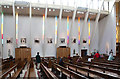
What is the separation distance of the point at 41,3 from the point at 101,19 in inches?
369

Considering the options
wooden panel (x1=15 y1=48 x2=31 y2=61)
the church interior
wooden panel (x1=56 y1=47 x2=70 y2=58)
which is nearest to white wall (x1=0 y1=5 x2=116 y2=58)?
the church interior

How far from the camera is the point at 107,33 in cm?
1489

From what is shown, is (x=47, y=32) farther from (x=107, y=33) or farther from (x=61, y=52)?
(x=107, y=33)

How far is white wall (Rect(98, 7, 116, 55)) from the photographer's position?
13.8 m

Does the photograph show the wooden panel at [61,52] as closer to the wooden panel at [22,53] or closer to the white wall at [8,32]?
the wooden panel at [22,53]

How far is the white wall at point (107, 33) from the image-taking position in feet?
45.2

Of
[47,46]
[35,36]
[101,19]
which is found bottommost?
[47,46]

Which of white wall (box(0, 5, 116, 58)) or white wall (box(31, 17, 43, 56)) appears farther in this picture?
white wall (box(31, 17, 43, 56))

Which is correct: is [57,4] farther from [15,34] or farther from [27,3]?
[15,34]

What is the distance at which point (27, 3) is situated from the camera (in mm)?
11820

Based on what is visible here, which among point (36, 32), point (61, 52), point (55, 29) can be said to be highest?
point (55, 29)

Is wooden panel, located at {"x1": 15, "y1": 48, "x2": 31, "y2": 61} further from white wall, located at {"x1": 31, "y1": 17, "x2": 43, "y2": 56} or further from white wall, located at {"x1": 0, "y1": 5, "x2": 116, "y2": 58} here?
white wall, located at {"x1": 31, "y1": 17, "x2": 43, "y2": 56}

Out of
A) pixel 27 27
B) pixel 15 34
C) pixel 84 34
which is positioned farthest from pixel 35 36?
pixel 84 34

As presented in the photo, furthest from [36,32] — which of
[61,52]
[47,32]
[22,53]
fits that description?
[61,52]
